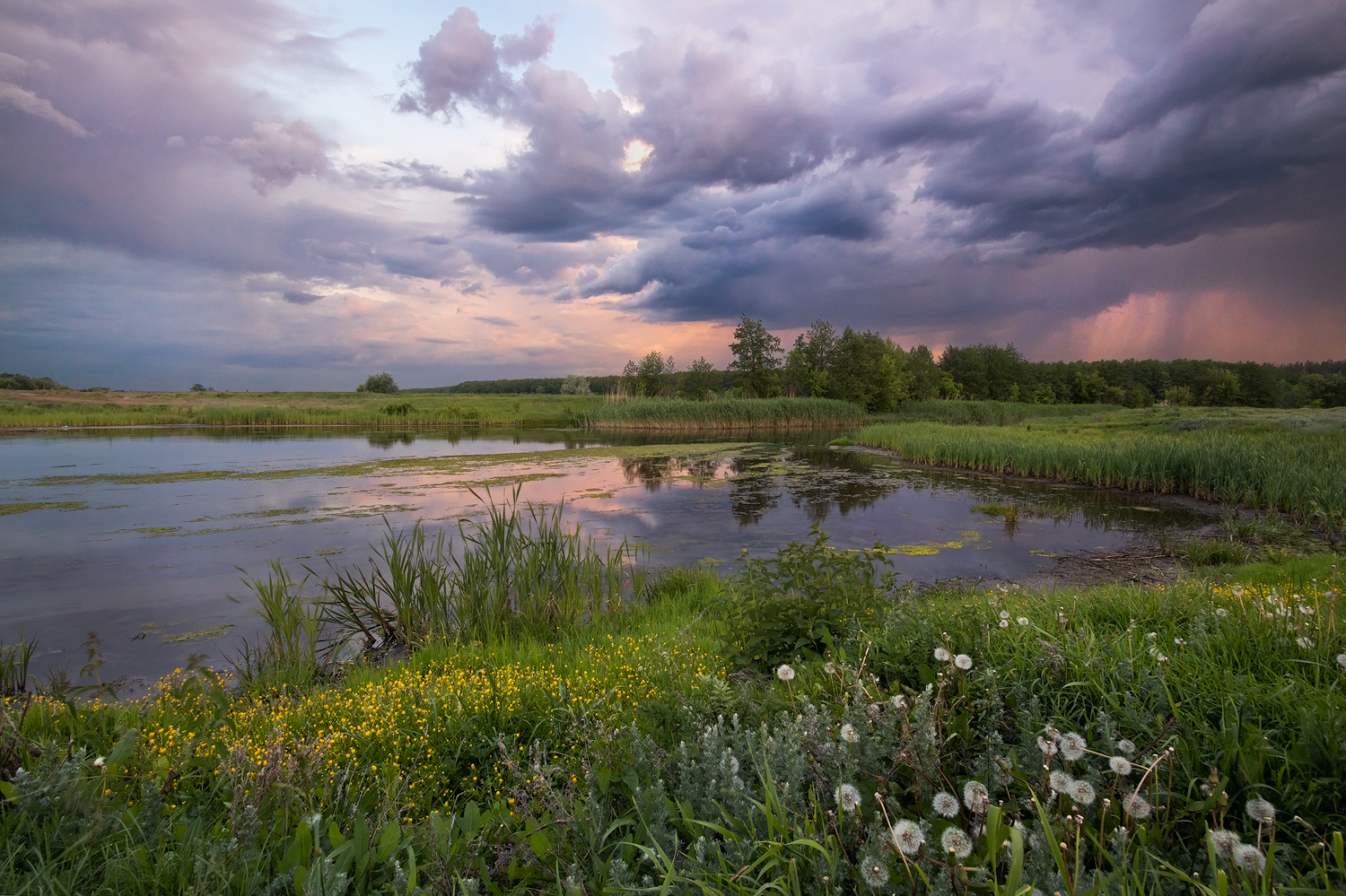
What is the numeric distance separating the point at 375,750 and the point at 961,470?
70.7 ft

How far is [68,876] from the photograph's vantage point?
6.11 feet

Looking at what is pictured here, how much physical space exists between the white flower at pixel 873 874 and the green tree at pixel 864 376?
Result: 62080 mm

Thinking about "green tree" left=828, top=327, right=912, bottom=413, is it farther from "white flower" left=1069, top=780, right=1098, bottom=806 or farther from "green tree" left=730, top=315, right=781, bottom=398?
"white flower" left=1069, top=780, right=1098, bottom=806

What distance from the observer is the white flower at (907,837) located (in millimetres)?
1286

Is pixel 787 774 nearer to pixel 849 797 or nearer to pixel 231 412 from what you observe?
pixel 849 797

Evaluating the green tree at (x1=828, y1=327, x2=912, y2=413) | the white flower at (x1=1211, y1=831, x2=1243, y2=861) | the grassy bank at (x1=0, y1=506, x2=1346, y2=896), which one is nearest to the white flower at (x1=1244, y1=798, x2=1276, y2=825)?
the grassy bank at (x1=0, y1=506, x2=1346, y2=896)

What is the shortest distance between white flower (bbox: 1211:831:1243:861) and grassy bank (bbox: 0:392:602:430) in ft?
168

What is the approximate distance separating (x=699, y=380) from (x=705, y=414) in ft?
63.9

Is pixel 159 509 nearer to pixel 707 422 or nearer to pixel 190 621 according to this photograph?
pixel 190 621

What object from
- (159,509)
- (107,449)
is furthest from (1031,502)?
(107,449)

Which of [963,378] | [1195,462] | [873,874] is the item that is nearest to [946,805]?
[873,874]

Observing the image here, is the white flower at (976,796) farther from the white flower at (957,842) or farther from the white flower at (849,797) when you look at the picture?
the white flower at (849,797)

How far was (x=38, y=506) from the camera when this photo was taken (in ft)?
44.3

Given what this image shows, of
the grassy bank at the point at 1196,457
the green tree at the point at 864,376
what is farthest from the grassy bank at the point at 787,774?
the green tree at the point at 864,376
